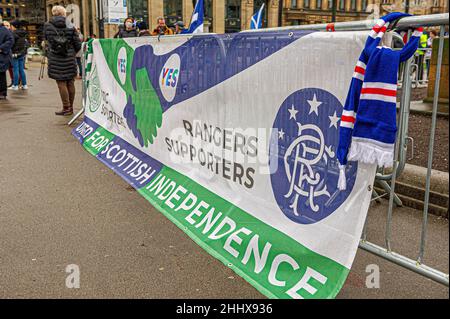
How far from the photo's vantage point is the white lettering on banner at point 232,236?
2.88 metres

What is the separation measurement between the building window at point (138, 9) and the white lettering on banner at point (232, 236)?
186ft

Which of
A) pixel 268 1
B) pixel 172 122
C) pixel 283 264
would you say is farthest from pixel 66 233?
pixel 268 1

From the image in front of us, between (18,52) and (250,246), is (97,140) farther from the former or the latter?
(18,52)

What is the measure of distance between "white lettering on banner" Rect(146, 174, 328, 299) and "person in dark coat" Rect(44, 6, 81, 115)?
5.81 metres

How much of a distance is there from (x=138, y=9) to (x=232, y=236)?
59.3 m

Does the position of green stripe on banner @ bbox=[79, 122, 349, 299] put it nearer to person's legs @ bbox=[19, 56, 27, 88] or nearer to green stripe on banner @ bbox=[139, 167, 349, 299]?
green stripe on banner @ bbox=[139, 167, 349, 299]

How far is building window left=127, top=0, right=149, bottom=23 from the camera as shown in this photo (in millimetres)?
57719

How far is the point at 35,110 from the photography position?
36.8 ft

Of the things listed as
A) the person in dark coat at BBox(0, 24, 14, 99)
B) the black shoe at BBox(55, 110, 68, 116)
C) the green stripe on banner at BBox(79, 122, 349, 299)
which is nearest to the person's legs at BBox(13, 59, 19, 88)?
the person in dark coat at BBox(0, 24, 14, 99)

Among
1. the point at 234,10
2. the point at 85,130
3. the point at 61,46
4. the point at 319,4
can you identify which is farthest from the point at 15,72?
the point at 319,4

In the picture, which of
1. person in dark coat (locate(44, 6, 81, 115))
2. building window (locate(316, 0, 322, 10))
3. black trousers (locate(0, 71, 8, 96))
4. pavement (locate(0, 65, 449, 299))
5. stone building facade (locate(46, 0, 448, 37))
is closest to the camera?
pavement (locate(0, 65, 449, 299))

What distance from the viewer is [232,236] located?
350 cm

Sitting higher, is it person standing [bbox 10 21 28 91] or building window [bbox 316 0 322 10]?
building window [bbox 316 0 322 10]
